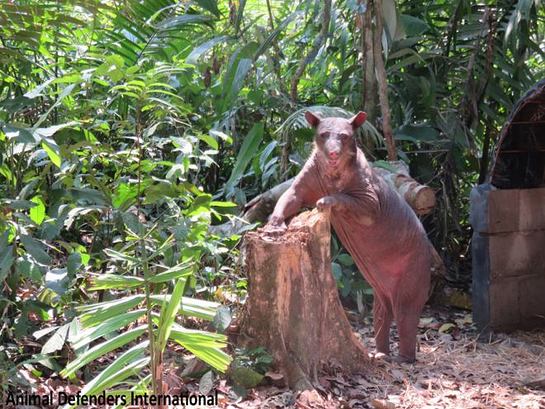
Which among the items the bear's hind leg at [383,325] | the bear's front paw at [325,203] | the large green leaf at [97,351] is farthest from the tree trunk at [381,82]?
the large green leaf at [97,351]

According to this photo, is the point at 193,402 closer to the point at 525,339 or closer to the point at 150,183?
the point at 150,183

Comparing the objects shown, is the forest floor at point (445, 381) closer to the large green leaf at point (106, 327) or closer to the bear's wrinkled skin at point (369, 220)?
the bear's wrinkled skin at point (369, 220)

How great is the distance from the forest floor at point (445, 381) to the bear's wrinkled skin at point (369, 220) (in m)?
0.40

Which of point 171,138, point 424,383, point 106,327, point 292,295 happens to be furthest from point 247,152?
point 106,327

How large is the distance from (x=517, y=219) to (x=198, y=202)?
3.06 m

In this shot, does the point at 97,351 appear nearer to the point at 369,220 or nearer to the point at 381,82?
the point at 369,220

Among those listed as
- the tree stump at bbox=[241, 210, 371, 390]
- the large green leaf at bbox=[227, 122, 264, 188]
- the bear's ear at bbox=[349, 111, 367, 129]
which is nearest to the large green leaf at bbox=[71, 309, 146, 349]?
the tree stump at bbox=[241, 210, 371, 390]

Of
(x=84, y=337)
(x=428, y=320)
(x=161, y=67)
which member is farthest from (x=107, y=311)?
(x=428, y=320)

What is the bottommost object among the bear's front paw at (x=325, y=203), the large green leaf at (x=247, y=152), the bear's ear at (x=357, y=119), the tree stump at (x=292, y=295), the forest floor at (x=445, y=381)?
the forest floor at (x=445, y=381)

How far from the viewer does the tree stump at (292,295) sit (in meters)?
3.95

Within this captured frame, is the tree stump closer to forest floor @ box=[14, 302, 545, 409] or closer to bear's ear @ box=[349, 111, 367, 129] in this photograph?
forest floor @ box=[14, 302, 545, 409]

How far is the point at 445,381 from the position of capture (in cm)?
443

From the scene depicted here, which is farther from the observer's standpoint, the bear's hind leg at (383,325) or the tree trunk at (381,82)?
the tree trunk at (381,82)

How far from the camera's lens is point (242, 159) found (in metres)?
5.78
